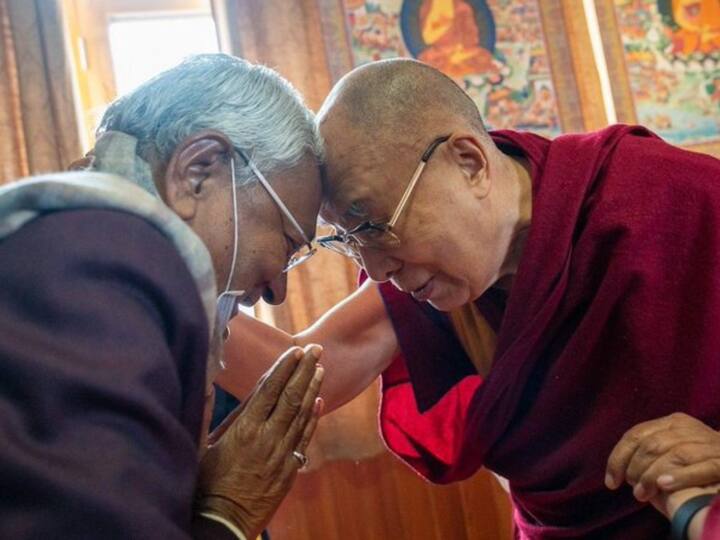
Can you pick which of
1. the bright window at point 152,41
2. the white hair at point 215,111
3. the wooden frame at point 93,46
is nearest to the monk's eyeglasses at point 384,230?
the white hair at point 215,111

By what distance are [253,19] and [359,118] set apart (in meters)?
1.75

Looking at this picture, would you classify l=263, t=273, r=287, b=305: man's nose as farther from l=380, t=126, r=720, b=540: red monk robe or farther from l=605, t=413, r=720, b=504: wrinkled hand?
l=605, t=413, r=720, b=504: wrinkled hand

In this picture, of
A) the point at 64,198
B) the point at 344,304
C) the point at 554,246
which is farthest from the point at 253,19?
the point at 64,198

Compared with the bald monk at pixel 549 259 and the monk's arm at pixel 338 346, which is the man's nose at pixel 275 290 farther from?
the monk's arm at pixel 338 346

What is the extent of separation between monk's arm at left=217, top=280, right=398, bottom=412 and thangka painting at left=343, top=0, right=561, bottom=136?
62.0 inches

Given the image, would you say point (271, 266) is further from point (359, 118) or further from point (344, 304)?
point (344, 304)

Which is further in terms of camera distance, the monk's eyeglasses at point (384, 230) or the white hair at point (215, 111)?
the monk's eyeglasses at point (384, 230)

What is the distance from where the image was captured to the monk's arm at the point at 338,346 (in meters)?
1.90

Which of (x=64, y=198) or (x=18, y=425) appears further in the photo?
(x=64, y=198)

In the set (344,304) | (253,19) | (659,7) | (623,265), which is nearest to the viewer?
(623,265)

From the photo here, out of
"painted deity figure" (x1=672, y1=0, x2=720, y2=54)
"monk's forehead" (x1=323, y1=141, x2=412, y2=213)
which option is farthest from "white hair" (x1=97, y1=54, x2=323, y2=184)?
"painted deity figure" (x1=672, y1=0, x2=720, y2=54)

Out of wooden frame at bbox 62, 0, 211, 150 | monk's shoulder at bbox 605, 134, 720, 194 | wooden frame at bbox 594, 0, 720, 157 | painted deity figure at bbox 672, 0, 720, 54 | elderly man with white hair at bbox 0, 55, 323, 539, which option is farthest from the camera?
painted deity figure at bbox 672, 0, 720, 54

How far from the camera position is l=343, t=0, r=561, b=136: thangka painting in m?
3.30

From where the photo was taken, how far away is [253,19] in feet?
10.2
